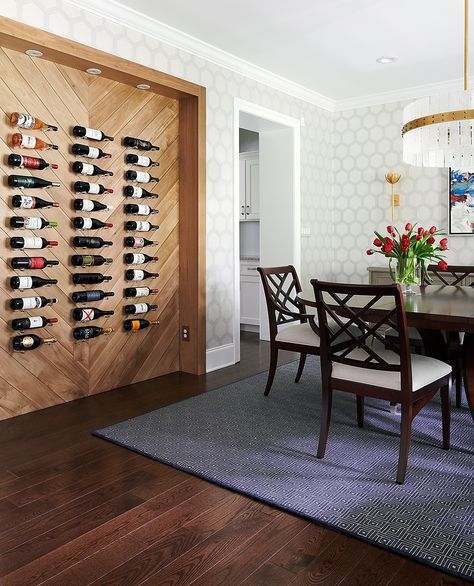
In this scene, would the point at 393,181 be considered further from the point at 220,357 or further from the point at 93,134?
the point at 93,134

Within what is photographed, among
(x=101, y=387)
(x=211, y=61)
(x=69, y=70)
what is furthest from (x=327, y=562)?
(x=211, y=61)

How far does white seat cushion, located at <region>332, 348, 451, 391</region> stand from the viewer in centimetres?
244

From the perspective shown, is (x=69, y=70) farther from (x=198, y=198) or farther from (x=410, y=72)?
(x=410, y=72)

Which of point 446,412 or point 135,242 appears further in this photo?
point 135,242

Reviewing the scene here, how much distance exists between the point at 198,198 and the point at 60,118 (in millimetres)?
A: 1192

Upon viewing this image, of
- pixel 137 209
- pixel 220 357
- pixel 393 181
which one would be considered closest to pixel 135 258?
pixel 137 209

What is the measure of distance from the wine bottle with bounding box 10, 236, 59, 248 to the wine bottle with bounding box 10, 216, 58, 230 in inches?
2.6

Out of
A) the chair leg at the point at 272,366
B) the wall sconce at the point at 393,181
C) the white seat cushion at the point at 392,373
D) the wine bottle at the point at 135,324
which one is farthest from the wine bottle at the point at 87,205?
the wall sconce at the point at 393,181

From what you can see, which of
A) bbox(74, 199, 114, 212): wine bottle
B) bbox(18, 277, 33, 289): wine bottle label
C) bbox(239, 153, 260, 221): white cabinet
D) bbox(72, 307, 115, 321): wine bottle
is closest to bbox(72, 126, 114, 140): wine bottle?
bbox(74, 199, 114, 212): wine bottle

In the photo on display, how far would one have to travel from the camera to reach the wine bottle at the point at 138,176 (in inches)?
155

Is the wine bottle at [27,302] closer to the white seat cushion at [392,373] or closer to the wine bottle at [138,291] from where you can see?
the wine bottle at [138,291]

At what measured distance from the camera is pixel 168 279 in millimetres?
4344

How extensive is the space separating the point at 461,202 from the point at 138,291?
127 inches

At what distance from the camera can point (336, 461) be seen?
2592 millimetres
